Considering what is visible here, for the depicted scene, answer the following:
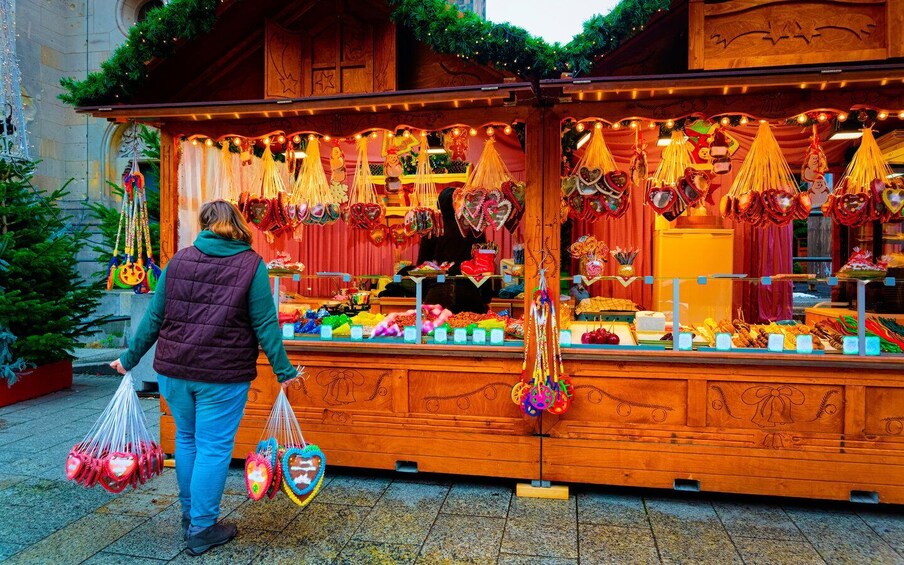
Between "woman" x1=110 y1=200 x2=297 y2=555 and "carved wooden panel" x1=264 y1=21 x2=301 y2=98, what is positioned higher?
"carved wooden panel" x1=264 y1=21 x2=301 y2=98

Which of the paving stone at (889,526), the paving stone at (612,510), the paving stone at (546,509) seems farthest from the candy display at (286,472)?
the paving stone at (889,526)

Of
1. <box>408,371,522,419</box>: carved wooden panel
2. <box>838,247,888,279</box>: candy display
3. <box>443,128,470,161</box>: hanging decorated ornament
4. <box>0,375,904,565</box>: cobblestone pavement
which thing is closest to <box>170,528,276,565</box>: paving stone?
<box>0,375,904,565</box>: cobblestone pavement

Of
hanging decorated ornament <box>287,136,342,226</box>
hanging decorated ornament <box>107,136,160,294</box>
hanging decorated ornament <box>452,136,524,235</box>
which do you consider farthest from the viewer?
hanging decorated ornament <box>287,136,342,226</box>

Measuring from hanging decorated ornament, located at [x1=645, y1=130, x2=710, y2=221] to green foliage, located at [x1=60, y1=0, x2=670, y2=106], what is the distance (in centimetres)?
109

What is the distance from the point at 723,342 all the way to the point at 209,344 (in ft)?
10.6

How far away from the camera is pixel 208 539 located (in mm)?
3014

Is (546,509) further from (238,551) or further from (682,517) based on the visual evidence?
(238,551)

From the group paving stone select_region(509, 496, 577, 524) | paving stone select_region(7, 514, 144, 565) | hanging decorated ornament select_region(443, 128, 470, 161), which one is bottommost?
paving stone select_region(7, 514, 144, 565)

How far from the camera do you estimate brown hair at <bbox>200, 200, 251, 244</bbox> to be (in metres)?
2.97

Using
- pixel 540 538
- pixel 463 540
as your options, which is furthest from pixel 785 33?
pixel 463 540

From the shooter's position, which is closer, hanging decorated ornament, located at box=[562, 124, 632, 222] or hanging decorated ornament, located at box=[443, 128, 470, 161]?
hanging decorated ornament, located at box=[562, 124, 632, 222]

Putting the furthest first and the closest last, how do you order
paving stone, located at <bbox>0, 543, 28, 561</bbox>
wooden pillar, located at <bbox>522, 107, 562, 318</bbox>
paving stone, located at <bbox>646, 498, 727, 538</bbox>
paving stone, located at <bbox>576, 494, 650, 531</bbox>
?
wooden pillar, located at <bbox>522, 107, 562, 318</bbox> → paving stone, located at <bbox>576, 494, 650, 531</bbox> → paving stone, located at <bbox>646, 498, 727, 538</bbox> → paving stone, located at <bbox>0, 543, 28, 561</bbox>

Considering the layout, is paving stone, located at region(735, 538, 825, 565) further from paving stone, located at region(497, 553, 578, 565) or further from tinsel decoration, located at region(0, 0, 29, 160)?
tinsel decoration, located at region(0, 0, 29, 160)

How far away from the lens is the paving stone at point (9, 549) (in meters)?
3.00
